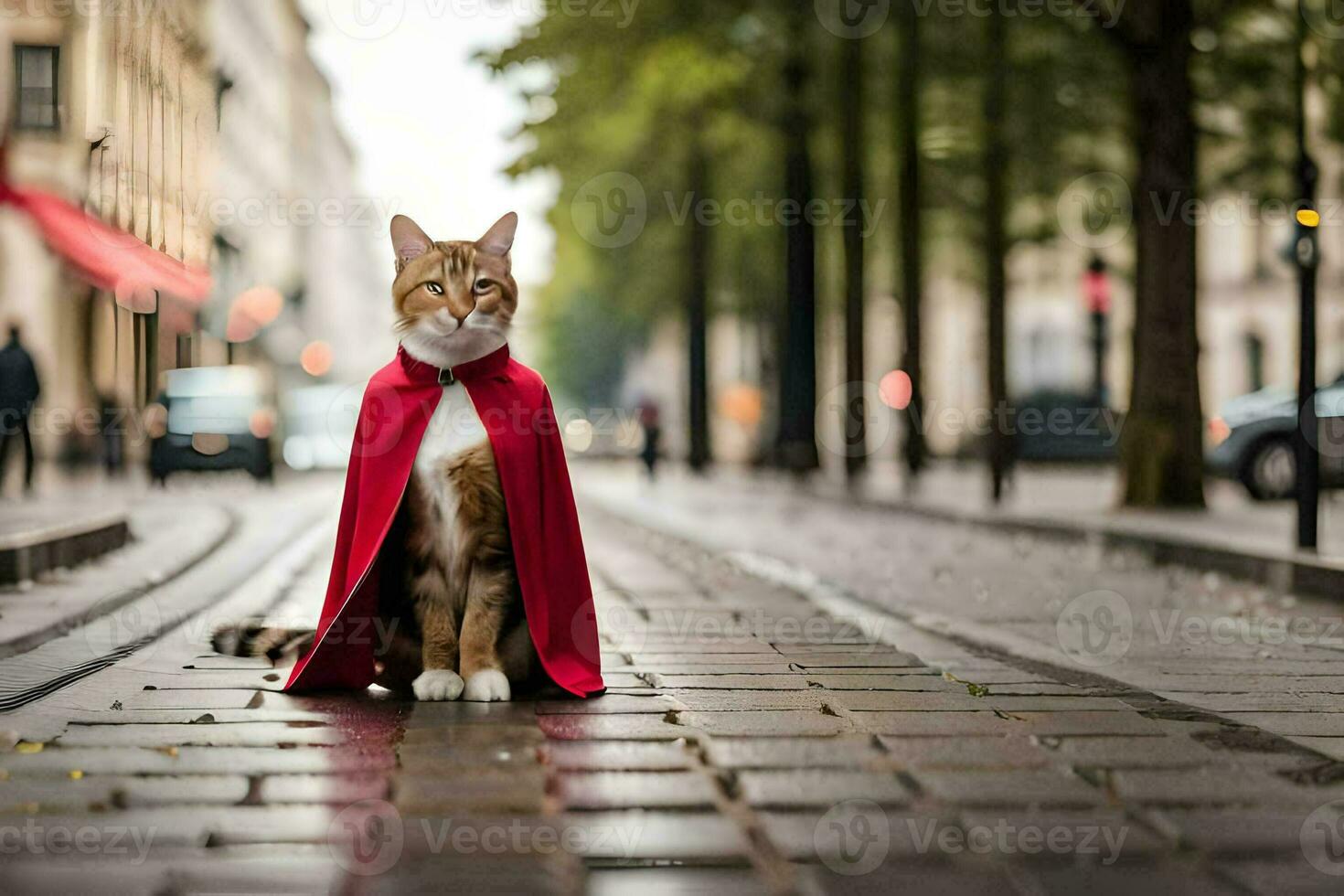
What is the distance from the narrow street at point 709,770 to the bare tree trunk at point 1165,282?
30.7 ft

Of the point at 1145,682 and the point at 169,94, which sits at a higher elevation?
the point at 169,94

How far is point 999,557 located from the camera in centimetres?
1340

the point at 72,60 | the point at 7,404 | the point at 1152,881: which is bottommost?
the point at 1152,881

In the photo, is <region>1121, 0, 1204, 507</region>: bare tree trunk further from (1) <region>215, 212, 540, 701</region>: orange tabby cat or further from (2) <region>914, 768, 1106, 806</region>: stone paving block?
(2) <region>914, 768, 1106, 806</region>: stone paving block

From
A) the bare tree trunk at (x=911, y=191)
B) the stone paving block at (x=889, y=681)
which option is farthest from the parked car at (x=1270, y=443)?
the stone paving block at (x=889, y=681)

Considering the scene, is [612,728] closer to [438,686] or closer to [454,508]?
[438,686]

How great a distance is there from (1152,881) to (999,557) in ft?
32.7

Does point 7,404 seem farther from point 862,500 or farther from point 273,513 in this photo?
point 862,500

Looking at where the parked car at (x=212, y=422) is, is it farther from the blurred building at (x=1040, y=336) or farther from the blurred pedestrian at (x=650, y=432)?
the blurred building at (x=1040, y=336)

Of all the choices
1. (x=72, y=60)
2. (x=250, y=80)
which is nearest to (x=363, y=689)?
(x=72, y=60)

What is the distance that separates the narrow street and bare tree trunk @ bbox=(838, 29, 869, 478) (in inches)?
714

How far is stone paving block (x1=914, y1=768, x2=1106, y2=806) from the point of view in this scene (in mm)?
4250

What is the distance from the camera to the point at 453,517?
17.8 ft

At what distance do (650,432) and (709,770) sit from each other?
1078 inches
